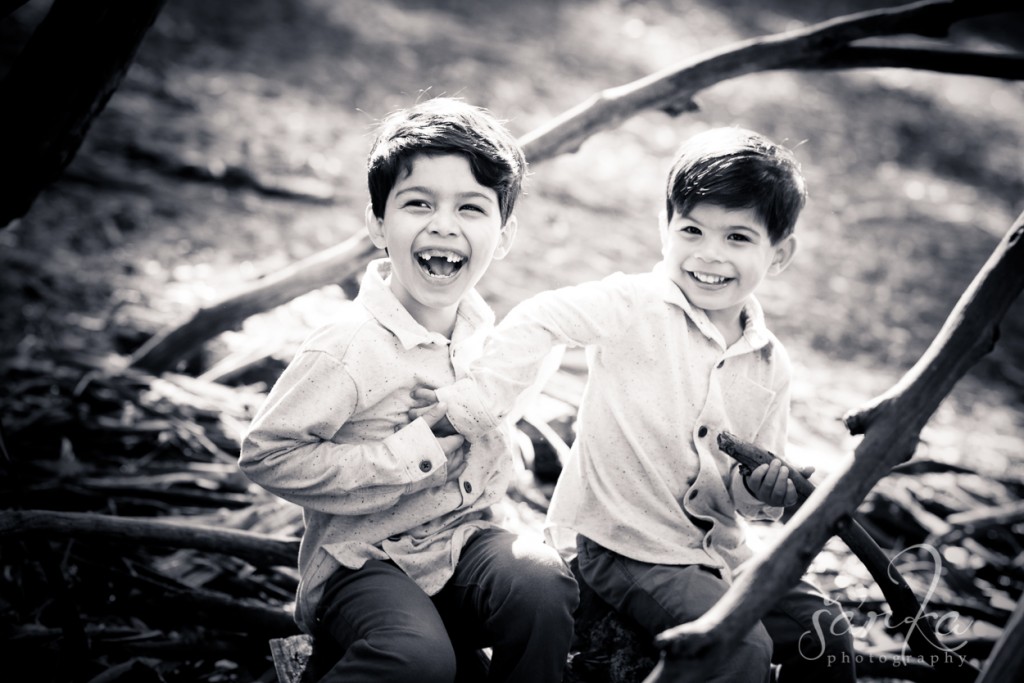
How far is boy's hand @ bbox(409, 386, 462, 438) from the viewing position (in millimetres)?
1953

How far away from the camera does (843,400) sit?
4559mm

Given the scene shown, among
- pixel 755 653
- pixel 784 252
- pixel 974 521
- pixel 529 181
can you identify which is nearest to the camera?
pixel 755 653

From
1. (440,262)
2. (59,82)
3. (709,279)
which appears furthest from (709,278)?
(59,82)

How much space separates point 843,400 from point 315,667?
343 centimetres

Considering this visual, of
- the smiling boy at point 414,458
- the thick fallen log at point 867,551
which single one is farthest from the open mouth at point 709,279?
the smiling boy at point 414,458

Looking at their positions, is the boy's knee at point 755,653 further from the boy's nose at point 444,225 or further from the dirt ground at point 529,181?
the dirt ground at point 529,181

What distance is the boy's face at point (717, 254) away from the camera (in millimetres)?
2162

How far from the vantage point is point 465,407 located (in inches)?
77.0

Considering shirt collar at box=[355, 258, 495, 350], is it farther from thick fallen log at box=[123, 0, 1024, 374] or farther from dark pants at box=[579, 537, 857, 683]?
thick fallen log at box=[123, 0, 1024, 374]

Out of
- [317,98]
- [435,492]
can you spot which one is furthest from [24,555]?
[317,98]

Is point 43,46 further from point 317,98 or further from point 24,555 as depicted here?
point 317,98

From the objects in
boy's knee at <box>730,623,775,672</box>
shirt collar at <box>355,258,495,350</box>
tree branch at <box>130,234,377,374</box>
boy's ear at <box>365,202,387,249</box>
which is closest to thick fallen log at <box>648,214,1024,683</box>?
boy's knee at <box>730,623,775,672</box>

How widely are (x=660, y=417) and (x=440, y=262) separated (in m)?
0.71

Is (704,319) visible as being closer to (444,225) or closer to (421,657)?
(444,225)
